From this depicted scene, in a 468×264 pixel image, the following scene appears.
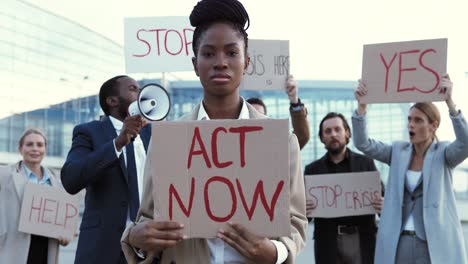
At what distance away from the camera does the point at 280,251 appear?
5.87ft

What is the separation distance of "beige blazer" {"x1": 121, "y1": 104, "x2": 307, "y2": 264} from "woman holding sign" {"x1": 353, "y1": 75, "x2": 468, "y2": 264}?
96.3 inches

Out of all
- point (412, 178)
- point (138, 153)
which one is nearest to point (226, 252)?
point (138, 153)

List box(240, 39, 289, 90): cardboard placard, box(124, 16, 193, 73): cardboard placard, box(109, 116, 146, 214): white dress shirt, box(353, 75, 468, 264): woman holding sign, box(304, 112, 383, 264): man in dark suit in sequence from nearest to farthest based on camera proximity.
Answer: box(109, 116, 146, 214): white dress shirt < box(353, 75, 468, 264): woman holding sign < box(240, 39, 289, 90): cardboard placard < box(304, 112, 383, 264): man in dark suit < box(124, 16, 193, 73): cardboard placard

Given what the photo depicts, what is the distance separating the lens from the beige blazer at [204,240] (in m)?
1.85

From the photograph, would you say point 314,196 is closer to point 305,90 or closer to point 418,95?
point 418,95

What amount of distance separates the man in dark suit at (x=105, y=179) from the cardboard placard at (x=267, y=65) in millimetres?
1148

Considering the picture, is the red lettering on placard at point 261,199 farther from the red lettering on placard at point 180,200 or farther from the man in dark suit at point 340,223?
the man in dark suit at point 340,223

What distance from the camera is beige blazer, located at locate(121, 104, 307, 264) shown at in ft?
6.06

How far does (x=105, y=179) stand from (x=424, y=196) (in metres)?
2.02

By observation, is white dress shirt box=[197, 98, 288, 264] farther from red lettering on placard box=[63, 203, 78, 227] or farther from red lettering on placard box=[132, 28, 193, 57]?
red lettering on placard box=[63, 203, 78, 227]

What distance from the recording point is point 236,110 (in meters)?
1.98

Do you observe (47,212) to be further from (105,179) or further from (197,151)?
(197,151)

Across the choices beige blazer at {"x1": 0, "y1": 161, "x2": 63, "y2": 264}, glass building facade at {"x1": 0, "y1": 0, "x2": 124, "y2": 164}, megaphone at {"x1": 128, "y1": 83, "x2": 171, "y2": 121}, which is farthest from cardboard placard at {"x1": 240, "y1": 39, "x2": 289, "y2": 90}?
glass building facade at {"x1": 0, "y1": 0, "x2": 124, "y2": 164}

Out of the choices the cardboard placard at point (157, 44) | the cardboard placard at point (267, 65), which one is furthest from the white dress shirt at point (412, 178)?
the cardboard placard at point (157, 44)
